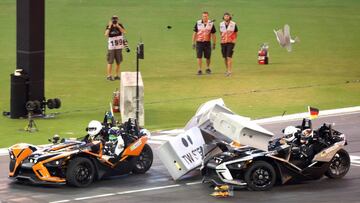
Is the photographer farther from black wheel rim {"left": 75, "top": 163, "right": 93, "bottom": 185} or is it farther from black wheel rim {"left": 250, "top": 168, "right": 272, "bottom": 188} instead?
black wheel rim {"left": 250, "top": 168, "right": 272, "bottom": 188}

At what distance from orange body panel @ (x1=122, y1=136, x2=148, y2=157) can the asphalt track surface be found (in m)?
0.55

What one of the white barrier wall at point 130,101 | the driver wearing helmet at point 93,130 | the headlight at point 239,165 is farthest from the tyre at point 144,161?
the white barrier wall at point 130,101

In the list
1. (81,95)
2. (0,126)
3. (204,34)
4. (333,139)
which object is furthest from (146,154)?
(204,34)

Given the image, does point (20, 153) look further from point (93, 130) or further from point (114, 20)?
point (114, 20)

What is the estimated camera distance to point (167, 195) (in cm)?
2203

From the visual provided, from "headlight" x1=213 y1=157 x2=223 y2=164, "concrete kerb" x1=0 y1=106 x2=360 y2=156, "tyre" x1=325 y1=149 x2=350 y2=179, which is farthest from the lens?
"concrete kerb" x1=0 y1=106 x2=360 y2=156

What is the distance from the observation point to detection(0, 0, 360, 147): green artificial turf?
31688mm

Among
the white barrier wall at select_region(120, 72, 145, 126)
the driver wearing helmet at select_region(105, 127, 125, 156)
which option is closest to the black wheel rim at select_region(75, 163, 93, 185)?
the driver wearing helmet at select_region(105, 127, 125, 156)

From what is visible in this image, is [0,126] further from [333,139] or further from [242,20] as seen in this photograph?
[242,20]

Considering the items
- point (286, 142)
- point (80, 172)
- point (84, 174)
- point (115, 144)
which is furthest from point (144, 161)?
point (286, 142)

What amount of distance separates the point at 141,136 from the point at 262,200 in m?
3.51

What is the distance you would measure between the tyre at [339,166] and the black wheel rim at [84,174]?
4860 millimetres

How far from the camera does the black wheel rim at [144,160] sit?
24.0m

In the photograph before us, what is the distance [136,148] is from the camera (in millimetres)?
23531
